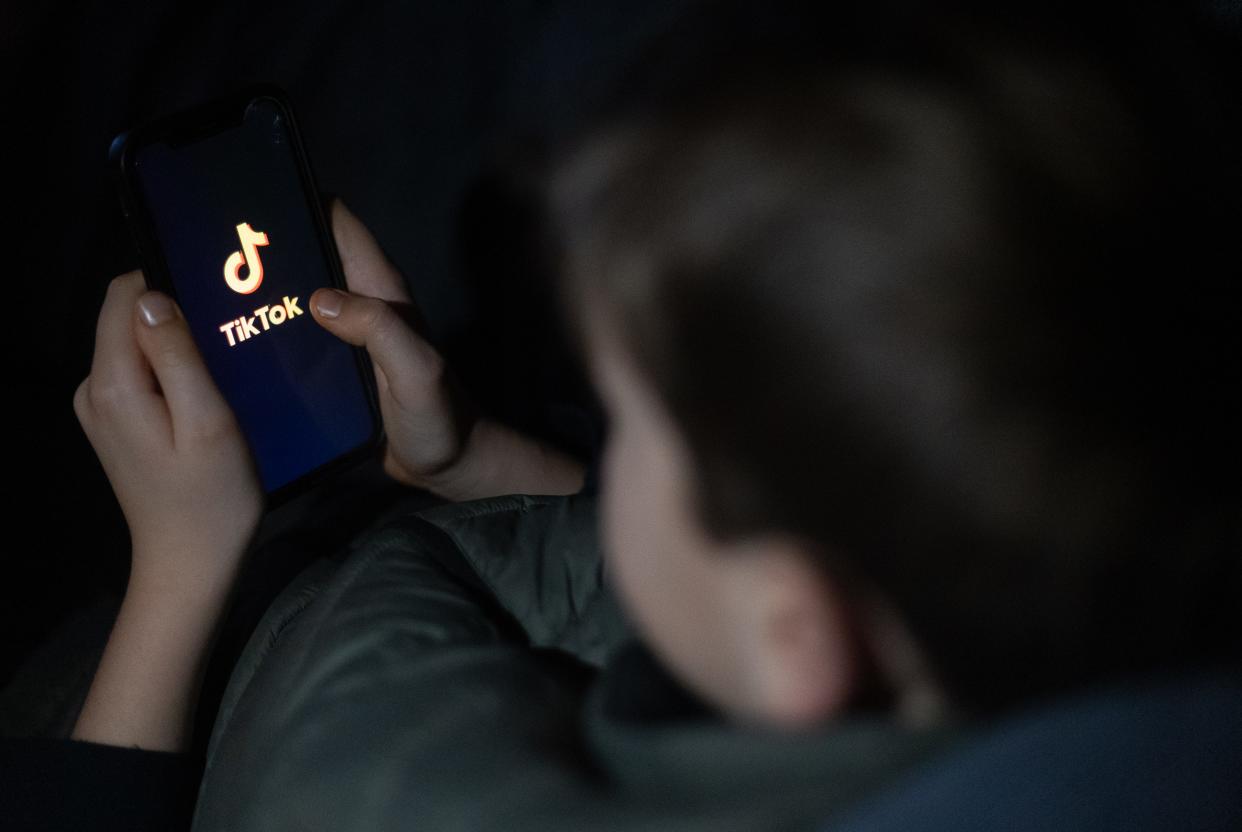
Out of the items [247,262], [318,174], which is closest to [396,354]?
[247,262]

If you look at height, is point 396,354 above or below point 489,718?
above

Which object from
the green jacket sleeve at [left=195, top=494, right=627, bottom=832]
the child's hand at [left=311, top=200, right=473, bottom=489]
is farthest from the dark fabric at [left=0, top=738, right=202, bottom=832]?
the child's hand at [left=311, top=200, right=473, bottom=489]

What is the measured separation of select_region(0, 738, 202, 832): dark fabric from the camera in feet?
2.05

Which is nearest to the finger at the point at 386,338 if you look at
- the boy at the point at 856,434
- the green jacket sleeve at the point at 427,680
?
the green jacket sleeve at the point at 427,680

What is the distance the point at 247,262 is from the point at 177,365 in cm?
13

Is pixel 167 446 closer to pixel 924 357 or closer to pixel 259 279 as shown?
pixel 259 279

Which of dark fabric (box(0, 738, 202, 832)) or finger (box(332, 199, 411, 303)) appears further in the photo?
finger (box(332, 199, 411, 303))

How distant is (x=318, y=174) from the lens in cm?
98

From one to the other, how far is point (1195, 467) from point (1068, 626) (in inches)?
3.3

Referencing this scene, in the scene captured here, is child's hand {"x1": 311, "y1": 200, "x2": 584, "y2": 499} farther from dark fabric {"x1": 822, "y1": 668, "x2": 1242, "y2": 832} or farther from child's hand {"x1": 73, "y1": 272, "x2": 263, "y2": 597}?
dark fabric {"x1": 822, "y1": 668, "x2": 1242, "y2": 832}

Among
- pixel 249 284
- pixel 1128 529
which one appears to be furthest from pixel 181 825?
pixel 1128 529

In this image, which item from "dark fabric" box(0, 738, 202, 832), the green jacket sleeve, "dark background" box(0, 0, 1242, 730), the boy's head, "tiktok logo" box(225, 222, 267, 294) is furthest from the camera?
"dark background" box(0, 0, 1242, 730)

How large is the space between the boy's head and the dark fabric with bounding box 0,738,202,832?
0.38 m

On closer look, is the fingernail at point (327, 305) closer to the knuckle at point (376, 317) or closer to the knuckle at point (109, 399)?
the knuckle at point (376, 317)
